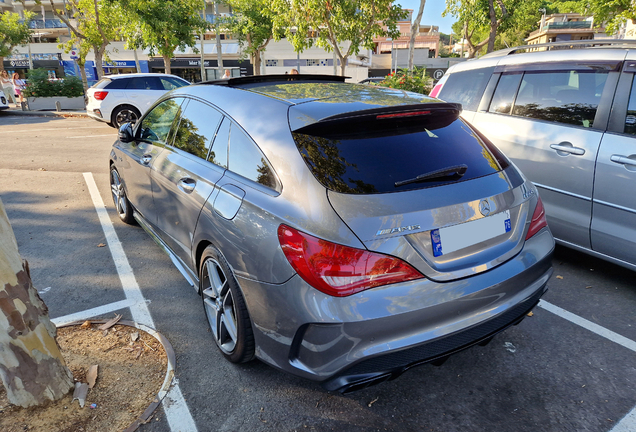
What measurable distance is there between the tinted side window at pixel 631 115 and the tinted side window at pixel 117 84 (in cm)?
Result: 1314

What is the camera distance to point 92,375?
2.60 meters

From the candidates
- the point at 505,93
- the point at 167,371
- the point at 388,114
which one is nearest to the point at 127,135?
the point at 167,371

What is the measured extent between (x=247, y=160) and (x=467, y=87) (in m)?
3.31

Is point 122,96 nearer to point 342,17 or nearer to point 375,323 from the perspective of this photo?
point 342,17

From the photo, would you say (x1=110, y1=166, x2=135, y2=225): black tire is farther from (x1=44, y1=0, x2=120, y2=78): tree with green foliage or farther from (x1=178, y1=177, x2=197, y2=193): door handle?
(x1=44, y1=0, x2=120, y2=78): tree with green foliage

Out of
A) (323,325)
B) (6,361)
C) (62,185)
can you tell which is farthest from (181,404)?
(62,185)

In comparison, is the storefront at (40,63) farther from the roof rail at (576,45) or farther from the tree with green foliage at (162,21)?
the roof rail at (576,45)

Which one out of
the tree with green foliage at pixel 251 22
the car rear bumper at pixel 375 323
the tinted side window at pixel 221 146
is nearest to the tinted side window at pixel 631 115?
the car rear bumper at pixel 375 323

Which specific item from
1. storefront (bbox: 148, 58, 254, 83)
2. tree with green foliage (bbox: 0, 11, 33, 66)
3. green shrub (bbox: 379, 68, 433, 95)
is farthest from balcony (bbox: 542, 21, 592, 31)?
tree with green foliage (bbox: 0, 11, 33, 66)

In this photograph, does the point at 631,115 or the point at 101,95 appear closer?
the point at 631,115

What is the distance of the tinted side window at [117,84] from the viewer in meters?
13.1

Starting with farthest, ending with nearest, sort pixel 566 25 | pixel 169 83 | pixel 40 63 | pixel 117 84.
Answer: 1. pixel 566 25
2. pixel 40 63
3. pixel 169 83
4. pixel 117 84

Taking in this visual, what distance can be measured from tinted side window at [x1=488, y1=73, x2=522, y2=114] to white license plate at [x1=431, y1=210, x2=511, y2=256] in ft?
8.20

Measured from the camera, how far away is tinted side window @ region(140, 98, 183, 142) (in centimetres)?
371
